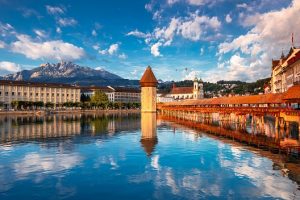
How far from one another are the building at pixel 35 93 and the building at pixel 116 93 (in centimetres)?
3694

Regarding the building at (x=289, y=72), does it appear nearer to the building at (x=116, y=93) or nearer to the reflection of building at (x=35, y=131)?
the reflection of building at (x=35, y=131)

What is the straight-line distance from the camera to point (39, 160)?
17625 millimetres

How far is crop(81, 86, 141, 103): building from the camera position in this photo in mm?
175875

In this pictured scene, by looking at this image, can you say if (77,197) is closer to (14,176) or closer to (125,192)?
(125,192)

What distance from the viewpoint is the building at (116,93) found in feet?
577

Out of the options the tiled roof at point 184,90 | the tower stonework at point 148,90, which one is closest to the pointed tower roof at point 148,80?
the tower stonework at point 148,90

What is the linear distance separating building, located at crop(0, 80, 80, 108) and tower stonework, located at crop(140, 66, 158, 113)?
46.3 m

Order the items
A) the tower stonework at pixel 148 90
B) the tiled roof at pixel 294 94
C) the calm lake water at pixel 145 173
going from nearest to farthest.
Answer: the calm lake water at pixel 145 173
the tiled roof at pixel 294 94
the tower stonework at pixel 148 90

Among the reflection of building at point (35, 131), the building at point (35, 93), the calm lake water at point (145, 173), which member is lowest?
the calm lake water at point (145, 173)

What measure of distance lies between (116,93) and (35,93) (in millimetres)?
63962

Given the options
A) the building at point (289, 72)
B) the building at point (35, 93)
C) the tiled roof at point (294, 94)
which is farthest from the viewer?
the building at point (35, 93)

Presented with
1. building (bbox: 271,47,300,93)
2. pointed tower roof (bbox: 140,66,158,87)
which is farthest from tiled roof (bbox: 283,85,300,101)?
pointed tower roof (bbox: 140,66,158,87)

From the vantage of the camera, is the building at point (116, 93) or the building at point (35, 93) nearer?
the building at point (35, 93)

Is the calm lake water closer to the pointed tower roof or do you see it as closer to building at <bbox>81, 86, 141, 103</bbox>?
the pointed tower roof
